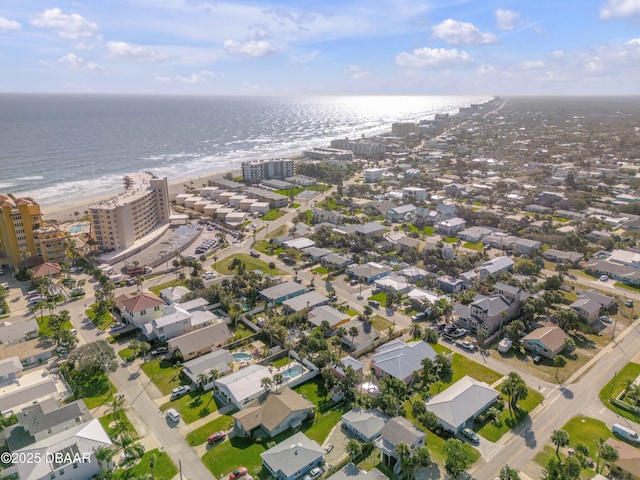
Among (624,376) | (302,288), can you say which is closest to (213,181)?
(302,288)

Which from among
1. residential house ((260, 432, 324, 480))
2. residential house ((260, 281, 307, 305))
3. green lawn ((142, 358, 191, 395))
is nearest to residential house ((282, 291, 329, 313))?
residential house ((260, 281, 307, 305))

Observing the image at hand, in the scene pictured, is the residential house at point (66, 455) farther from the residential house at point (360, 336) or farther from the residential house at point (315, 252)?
the residential house at point (315, 252)

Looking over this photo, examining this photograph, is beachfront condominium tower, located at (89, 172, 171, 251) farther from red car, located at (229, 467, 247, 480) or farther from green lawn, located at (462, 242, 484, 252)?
green lawn, located at (462, 242, 484, 252)

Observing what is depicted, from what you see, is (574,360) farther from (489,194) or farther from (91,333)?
(489,194)

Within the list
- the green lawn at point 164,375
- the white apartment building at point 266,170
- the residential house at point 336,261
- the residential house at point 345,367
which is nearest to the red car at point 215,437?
the green lawn at point 164,375

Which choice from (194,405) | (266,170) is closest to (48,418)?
(194,405)

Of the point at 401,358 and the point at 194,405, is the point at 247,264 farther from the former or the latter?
the point at 401,358
